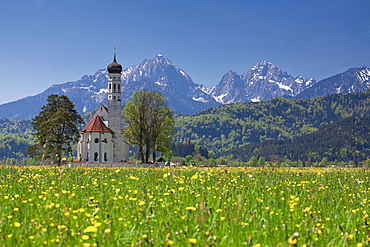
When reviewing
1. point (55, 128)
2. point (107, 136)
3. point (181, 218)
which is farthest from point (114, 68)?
point (181, 218)

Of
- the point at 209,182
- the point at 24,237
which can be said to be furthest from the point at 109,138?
the point at 24,237

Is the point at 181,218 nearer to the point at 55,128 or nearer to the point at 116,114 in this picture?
the point at 55,128

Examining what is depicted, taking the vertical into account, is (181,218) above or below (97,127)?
below

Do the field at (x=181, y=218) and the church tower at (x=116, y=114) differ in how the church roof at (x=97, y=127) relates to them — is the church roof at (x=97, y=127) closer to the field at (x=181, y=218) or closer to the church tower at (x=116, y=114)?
→ the church tower at (x=116, y=114)

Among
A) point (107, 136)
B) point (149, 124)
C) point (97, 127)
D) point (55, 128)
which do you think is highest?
point (97, 127)

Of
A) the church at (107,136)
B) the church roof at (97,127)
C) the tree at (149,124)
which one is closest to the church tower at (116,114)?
the church at (107,136)

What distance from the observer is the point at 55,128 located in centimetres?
6944

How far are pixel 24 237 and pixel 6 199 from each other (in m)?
3.59

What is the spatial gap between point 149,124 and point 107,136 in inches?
977

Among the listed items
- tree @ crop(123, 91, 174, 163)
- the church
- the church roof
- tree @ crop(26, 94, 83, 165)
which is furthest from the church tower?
tree @ crop(123, 91, 174, 163)

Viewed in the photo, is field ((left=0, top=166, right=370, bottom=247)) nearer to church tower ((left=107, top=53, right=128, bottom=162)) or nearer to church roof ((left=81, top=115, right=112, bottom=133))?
church roof ((left=81, top=115, right=112, bottom=133))

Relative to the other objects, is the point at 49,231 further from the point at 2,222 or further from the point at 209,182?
the point at 209,182

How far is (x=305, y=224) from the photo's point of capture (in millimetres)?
7480

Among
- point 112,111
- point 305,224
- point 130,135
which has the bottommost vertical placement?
point 305,224
